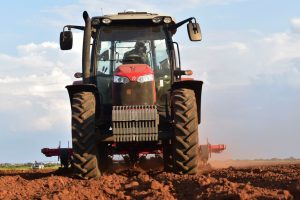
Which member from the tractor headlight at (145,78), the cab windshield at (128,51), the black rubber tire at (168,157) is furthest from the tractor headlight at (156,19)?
the black rubber tire at (168,157)

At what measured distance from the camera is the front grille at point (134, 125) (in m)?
7.78

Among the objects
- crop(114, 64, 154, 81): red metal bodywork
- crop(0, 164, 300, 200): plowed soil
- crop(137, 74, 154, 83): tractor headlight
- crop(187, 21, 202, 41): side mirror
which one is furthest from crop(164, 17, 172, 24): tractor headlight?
crop(0, 164, 300, 200): plowed soil

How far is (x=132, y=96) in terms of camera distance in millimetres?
8453

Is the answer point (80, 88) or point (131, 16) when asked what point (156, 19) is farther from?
point (80, 88)

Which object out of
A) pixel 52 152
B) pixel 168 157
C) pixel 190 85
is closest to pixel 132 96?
pixel 190 85

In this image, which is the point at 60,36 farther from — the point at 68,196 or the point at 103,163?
the point at 68,196

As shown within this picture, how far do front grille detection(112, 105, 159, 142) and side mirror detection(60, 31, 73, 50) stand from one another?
171 cm

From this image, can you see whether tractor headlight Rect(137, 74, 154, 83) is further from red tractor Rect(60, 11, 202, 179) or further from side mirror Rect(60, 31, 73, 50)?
→ side mirror Rect(60, 31, 73, 50)

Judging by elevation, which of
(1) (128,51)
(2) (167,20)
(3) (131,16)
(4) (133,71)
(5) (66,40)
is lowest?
(4) (133,71)

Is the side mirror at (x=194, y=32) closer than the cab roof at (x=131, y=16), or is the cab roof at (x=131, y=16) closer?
the side mirror at (x=194, y=32)

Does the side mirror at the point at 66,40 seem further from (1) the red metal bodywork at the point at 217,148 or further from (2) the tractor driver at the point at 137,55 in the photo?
(1) the red metal bodywork at the point at 217,148

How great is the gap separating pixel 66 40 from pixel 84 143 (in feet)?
6.33

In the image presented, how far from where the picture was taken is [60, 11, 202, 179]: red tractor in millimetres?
7867

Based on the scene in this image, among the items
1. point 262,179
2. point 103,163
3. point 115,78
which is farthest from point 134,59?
point 262,179
